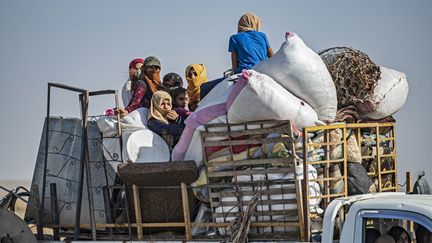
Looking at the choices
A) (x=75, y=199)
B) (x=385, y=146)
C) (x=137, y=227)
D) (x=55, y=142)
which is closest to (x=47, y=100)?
(x=55, y=142)

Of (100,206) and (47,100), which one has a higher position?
(47,100)

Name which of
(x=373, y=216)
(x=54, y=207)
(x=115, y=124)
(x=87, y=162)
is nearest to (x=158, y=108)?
(x=115, y=124)

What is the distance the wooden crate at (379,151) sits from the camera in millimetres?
7227

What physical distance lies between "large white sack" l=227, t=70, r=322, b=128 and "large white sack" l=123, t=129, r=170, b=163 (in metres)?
1.10

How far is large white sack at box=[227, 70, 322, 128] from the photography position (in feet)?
20.4

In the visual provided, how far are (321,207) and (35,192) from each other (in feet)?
9.52

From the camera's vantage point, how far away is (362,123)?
283 inches

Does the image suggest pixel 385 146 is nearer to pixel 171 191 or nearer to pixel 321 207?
pixel 321 207

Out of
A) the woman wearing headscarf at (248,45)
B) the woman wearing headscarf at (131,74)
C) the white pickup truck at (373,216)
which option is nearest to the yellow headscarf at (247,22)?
the woman wearing headscarf at (248,45)

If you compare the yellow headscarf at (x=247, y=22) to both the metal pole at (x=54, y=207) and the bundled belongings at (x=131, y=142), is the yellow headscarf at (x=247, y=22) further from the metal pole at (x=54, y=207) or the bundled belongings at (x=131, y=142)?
the metal pole at (x=54, y=207)

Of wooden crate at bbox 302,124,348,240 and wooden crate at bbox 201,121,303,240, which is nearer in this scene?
wooden crate at bbox 302,124,348,240

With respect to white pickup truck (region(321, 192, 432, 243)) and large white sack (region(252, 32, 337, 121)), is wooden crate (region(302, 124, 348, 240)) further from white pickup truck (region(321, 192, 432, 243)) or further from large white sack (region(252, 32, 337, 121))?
white pickup truck (region(321, 192, 432, 243))

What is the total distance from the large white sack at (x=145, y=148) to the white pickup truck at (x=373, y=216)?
2129 mm

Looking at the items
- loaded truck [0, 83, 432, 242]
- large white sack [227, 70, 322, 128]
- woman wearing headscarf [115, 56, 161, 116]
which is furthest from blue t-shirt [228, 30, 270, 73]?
large white sack [227, 70, 322, 128]
